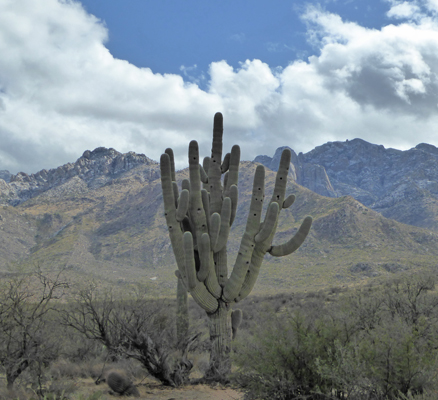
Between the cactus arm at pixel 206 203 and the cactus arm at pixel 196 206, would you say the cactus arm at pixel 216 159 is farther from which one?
the cactus arm at pixel 196 206

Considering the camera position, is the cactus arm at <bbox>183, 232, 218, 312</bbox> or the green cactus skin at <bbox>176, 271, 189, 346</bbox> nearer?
the cactus arm at <bbox>183, 232, 218, 312</bbox>

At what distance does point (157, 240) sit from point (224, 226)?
73764 mm

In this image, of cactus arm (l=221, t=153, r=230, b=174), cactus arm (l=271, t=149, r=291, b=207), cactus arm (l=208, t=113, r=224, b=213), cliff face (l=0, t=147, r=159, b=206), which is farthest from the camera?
cliff face (l=0, t=147, r=159, b=206)

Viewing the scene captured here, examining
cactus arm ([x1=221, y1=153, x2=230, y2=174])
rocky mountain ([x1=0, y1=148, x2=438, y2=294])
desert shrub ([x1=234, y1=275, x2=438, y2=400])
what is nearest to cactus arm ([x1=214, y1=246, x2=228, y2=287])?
cactus arm ([x1=221, y1=153, x2=230, y2=174])

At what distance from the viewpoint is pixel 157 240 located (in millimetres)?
82188

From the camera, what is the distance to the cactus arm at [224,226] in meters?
10.1

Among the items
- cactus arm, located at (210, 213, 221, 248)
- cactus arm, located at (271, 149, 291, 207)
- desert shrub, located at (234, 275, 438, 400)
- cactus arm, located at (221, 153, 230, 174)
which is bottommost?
desert shrub, located at (234, 275, 438, 400)

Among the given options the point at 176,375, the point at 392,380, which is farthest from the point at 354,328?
the point at 176,375

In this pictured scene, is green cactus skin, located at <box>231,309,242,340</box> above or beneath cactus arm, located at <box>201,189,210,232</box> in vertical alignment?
beneath

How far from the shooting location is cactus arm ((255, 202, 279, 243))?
32.4ft

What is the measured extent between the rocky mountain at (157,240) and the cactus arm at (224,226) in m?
6.52

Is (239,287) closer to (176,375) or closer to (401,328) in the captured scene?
(176,375)

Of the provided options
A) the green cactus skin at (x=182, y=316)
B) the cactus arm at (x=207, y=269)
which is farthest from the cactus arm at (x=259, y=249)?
the green cactus skin at (x=182, y=316)

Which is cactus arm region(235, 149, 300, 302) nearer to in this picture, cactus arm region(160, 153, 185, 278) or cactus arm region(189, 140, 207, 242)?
cactus arm region(189, 140, 207, 242)
